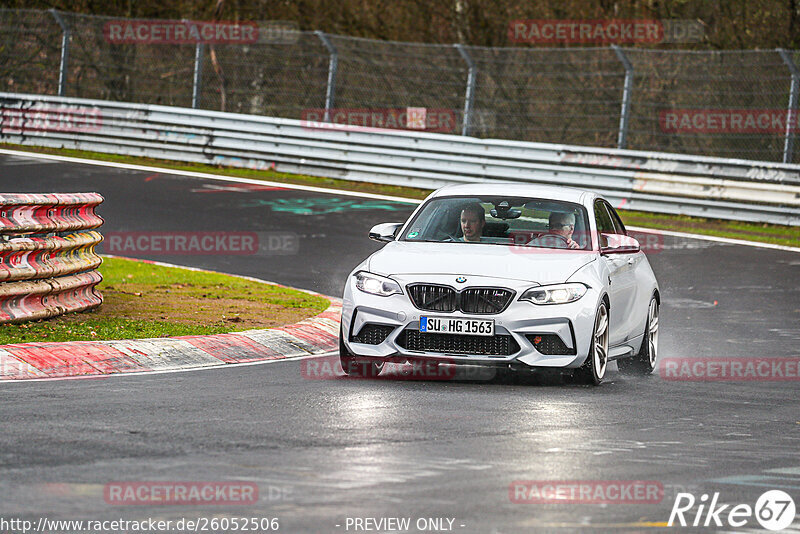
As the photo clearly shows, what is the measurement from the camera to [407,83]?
1112 inches

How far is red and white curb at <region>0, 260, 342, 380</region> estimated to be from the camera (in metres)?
9.98

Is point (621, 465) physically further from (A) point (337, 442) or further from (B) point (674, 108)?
(B) point (674, 108)

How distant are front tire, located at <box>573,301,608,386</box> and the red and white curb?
2.58m

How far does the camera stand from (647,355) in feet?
38.5

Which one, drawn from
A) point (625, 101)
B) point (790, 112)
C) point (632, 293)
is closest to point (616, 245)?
point (632, 293)

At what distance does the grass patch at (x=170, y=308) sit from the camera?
11641mm

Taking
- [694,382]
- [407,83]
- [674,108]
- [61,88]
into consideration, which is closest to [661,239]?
[674,108]

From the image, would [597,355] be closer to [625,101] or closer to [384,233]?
[384,233]

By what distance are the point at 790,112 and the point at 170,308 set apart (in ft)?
43.2
